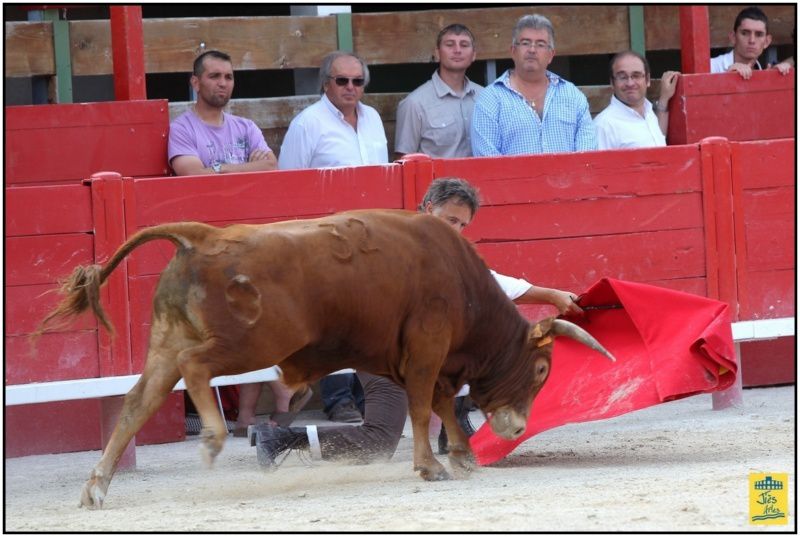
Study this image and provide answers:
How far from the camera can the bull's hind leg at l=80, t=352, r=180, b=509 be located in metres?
5.06

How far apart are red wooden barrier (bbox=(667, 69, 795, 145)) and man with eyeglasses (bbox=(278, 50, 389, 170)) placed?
1.89m

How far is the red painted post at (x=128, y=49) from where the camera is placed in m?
7.11

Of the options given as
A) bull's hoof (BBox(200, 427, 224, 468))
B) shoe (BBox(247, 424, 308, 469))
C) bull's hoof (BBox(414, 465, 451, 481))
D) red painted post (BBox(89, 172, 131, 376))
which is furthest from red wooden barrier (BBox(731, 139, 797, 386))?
bull's hoof (BBox(200, 427, 224, 468))

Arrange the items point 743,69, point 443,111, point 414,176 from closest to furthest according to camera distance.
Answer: point 414,176
point 443,111
point 743,69

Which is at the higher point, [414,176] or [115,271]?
[414,176]

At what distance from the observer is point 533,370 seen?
19.2 feet

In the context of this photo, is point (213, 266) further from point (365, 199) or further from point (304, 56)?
point (304, 56)

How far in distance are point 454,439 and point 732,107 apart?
11.6ft

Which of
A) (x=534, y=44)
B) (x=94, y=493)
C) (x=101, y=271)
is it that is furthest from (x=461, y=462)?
(x=534, y=44)

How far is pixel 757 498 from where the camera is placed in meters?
4.34

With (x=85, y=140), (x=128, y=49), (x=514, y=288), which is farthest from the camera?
(x=85, y=140)

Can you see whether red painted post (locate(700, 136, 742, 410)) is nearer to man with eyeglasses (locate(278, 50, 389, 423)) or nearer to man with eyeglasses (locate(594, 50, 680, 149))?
man with eyeglasses (locate(594, 50, 680, 149))

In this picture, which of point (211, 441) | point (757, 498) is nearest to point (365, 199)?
point (211, 441)

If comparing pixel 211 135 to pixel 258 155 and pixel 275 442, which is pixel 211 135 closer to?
pixel 258 155
